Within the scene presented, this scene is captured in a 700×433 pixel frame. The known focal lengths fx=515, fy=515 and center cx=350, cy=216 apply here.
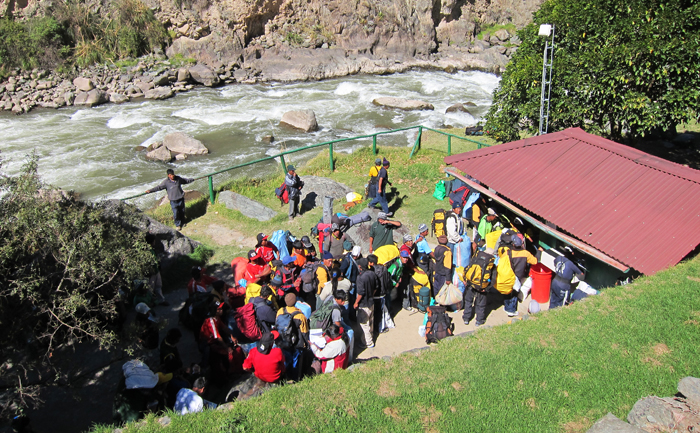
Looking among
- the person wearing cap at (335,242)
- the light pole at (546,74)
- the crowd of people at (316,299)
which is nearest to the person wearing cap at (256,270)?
the crowd of people at (316,299)

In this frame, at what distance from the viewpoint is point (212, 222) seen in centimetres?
1284

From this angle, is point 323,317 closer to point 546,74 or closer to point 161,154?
point 546,74

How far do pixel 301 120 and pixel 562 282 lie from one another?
17.1 metres

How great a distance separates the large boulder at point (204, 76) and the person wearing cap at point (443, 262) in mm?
25716

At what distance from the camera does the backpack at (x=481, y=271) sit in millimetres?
8188

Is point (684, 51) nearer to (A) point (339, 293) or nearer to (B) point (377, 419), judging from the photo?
(A) point (339, 293)

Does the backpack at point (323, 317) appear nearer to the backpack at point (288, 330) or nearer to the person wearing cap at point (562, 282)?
the backpack at point (288, 330)

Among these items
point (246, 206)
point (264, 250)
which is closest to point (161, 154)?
point (246, 206)

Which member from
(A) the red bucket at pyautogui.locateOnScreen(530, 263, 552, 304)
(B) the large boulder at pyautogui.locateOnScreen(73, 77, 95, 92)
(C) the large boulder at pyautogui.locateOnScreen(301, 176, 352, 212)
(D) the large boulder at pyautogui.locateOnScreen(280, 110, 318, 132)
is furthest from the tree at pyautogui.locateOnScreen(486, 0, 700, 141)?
(B) the large boulder at pyautogui.locateOnScreen(73, 77, 95, 92)

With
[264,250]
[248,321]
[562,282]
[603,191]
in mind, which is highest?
[603,191]

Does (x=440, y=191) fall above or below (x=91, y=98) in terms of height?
below

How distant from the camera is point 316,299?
8.49 m

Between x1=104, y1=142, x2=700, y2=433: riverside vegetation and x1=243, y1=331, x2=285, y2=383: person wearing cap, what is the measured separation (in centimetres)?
28

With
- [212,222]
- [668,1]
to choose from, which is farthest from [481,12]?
[212,222]
